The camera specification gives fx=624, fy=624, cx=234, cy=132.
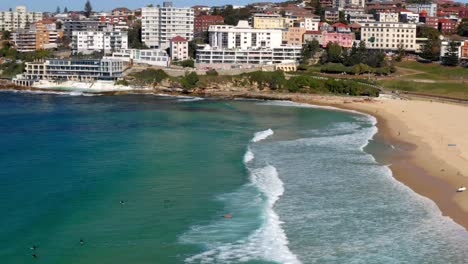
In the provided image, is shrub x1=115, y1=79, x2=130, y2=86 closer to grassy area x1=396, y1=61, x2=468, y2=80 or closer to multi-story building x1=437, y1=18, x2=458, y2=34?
grassy area x1=396, y1=61, x2=468, y2=80

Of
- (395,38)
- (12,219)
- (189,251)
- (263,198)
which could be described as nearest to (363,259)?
(189,251)

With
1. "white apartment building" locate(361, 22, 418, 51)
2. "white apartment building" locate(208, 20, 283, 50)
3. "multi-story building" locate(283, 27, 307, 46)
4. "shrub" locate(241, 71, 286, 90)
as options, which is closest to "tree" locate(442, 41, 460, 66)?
"white apartment building" locate(361, 22, 418, 51)

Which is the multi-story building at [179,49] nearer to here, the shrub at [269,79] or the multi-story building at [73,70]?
the multi-story building at [73,70]

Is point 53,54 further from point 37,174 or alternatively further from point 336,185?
point 336,185

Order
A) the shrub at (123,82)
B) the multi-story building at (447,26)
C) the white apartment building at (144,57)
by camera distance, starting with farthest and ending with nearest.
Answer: the multi-story building at (447,26), the white apartment building at (144,57), the shrub at (123,82)

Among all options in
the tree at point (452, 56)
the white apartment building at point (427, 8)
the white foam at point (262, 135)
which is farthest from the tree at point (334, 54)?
the white apartment building at point (427, 8)
